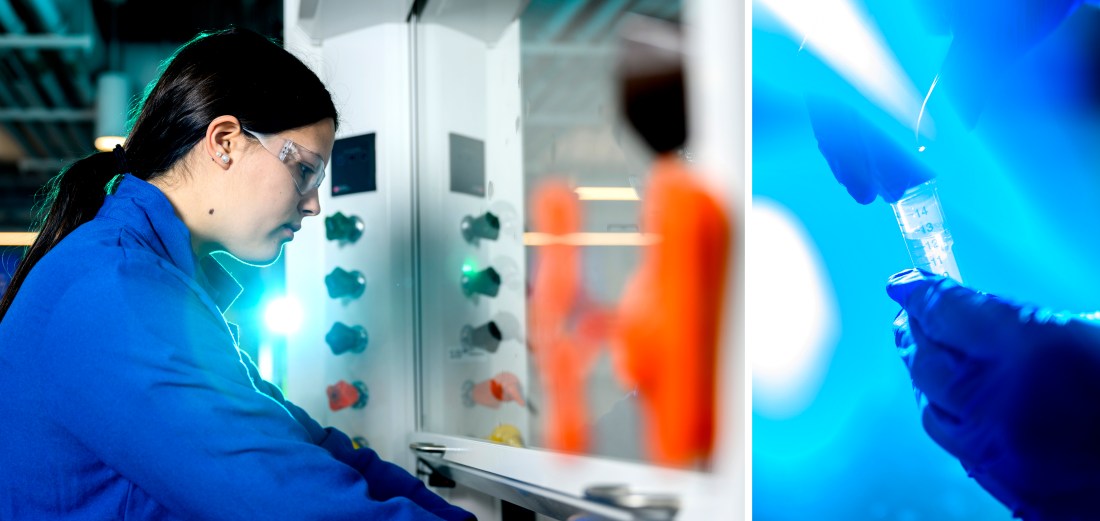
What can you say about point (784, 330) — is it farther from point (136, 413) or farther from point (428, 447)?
point (428, 447)

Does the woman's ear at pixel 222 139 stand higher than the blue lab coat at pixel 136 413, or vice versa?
the woman's ear at pixel 222 139

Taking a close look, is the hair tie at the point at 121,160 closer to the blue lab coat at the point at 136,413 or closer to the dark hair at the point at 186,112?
the dark hair at the point at 186,112

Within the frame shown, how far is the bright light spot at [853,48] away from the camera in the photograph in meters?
0.72

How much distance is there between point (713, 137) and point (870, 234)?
163 mm

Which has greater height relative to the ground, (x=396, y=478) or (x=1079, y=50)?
(x=1079, y=50)

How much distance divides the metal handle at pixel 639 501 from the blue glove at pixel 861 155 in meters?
0.36

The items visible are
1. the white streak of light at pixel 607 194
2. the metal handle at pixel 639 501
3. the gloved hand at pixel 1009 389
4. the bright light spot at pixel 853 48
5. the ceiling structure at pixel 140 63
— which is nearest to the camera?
the gloved hand at pixel 1009 389

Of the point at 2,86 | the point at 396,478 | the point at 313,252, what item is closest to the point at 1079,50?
the point at 396,478

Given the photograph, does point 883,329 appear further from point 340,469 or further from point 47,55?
point 47,55

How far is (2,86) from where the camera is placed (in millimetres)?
6352

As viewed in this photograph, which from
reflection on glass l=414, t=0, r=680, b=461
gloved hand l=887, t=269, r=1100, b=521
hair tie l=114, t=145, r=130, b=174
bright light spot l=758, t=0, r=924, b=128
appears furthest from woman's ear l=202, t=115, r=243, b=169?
gloved hand l=887, t=269, r=1100, b=521

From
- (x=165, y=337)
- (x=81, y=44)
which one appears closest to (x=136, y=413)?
(x=165, y=337)

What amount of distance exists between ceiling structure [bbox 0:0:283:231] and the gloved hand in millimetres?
3713

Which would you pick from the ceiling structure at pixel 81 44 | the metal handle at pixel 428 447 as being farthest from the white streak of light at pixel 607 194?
the ceiling structure at pixel 81 44
